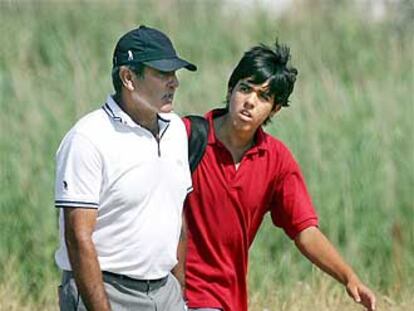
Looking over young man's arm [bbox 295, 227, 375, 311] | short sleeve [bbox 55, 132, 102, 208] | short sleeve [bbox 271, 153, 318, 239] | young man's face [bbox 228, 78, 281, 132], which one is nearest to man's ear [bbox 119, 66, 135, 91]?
short sleeve [bbox 55, 132, 102, 208]

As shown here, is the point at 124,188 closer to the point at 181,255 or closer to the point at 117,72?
the point at 117,72

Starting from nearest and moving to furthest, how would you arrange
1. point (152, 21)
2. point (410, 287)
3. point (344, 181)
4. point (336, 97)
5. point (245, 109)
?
point (245, 109) → point (410, 287) → point (344, 181) → point (336, 97) → point (152, 21)

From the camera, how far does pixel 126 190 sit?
4.52 m

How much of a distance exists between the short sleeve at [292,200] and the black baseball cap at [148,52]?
0.98 m

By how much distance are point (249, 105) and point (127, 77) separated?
0.80 m

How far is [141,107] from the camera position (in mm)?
4656

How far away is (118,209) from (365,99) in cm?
611

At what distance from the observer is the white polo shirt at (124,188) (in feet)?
14.5

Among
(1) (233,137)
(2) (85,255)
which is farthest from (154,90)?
(1) (233,137)

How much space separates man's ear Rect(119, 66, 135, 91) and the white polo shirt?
76 millimetres

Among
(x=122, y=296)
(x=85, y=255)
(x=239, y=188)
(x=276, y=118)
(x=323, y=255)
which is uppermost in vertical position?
(x=276, y=118)

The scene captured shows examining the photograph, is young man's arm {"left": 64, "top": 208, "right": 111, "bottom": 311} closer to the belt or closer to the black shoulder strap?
the belt

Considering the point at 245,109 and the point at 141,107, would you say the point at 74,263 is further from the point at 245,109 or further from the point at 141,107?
the point at 245,109

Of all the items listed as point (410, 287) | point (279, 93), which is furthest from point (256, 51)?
point (410, 287)
